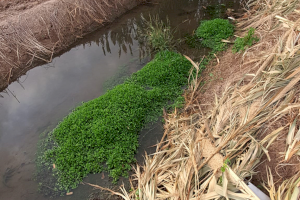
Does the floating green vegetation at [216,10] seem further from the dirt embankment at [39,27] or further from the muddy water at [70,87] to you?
the dirt embankment at [39,27]

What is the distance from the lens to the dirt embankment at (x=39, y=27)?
21.3 feet

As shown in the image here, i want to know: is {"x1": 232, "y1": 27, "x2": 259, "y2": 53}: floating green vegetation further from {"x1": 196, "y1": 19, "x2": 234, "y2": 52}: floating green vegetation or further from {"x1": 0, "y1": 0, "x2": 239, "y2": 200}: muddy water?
{"x1": 0, "y1": 0, "x2": 239, "y2": 200}: muddy water

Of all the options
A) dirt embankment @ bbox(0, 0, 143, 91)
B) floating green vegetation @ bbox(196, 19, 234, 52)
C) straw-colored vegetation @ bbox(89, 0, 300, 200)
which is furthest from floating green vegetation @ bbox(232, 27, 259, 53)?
dirt embankment @ bbox(0, 0, 143, 91)

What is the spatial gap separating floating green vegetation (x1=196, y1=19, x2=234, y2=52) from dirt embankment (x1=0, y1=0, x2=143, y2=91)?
372 cm

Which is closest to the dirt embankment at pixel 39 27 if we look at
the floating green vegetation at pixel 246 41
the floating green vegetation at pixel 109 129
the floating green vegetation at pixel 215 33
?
the floating green vegetation at pixel 109 129

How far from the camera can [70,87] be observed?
20.6 ft

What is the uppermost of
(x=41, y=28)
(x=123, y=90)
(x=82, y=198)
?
(x=41, y=28)

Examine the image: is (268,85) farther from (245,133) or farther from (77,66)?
(77,66)

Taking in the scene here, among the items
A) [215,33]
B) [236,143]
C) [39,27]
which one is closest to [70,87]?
[39,27]

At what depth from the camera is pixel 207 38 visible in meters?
7.49

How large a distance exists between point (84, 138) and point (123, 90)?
156 centimetres

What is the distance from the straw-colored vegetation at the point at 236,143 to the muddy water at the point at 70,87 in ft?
3.36

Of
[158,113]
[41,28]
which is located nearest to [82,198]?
[158,113]

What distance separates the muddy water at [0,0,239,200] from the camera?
14.9ft
